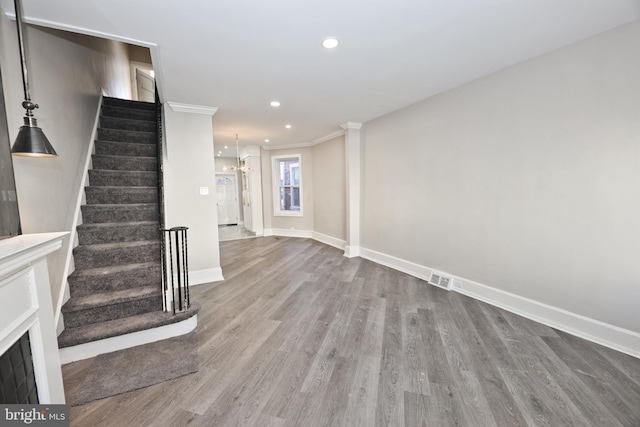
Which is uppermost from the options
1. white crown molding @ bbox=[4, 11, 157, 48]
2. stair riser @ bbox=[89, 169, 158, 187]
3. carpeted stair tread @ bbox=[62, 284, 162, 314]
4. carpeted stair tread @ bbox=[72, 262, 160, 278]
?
white crown molding @ bbox=[4, 11, 157, 48]

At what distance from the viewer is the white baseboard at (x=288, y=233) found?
23.6 ft

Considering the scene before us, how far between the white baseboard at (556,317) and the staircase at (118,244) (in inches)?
129

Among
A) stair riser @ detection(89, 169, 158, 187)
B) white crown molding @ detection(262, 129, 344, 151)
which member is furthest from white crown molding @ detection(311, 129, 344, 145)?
stair riser @ detection(89, 169, 158, 187)

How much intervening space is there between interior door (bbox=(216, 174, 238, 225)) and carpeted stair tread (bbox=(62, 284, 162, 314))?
291 inches

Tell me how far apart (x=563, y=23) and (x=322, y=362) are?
3320 millimetres

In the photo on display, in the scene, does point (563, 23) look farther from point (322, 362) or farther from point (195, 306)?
point (195, 306)

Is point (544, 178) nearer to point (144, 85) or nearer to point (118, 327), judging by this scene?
point (118, 327)

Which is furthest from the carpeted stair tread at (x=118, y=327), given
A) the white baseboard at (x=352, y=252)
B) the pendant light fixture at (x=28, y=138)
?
the white baseboard at (x=352, y=252)

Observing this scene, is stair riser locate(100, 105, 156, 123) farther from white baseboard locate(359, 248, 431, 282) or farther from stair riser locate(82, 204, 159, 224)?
white baseboard locate(359, 248, 431, 282)

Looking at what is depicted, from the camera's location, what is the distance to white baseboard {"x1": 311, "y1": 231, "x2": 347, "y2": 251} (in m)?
5.89

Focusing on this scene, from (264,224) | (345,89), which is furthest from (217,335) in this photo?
(264,224)

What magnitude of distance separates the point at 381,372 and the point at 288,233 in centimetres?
567

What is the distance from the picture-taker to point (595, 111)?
7.39 ft

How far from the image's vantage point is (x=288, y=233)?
746 cm
